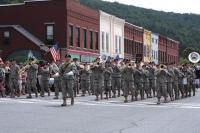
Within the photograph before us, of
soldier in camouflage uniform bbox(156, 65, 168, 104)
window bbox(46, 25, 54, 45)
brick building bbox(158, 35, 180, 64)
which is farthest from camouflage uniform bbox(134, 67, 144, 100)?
brick building bbox(158, 35, 180, 64)

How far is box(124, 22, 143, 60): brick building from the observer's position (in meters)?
77.7

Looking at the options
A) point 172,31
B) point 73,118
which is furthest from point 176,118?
point 172,31

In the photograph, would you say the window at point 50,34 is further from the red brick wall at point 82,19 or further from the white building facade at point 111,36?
the white building facade at point 111,36

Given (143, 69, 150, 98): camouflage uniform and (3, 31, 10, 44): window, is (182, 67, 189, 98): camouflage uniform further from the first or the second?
(3, 31, 10, 44): window

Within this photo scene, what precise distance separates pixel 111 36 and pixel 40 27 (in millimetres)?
15306

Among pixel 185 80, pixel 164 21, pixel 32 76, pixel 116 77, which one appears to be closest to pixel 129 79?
pixel 116 77

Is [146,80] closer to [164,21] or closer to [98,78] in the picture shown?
[98,78]

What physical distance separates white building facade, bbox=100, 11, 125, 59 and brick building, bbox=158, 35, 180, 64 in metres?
23.8

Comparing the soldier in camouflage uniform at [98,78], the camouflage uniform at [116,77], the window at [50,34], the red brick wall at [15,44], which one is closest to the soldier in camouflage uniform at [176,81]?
the camouflage uniform at [116,77]

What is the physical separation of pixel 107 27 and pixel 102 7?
5193 centimetres

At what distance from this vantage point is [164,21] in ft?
448

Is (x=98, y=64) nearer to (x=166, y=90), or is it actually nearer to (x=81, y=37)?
(x=166, y=90)

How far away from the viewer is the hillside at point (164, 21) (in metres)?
124

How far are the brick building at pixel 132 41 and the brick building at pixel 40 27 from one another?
63.0ft
